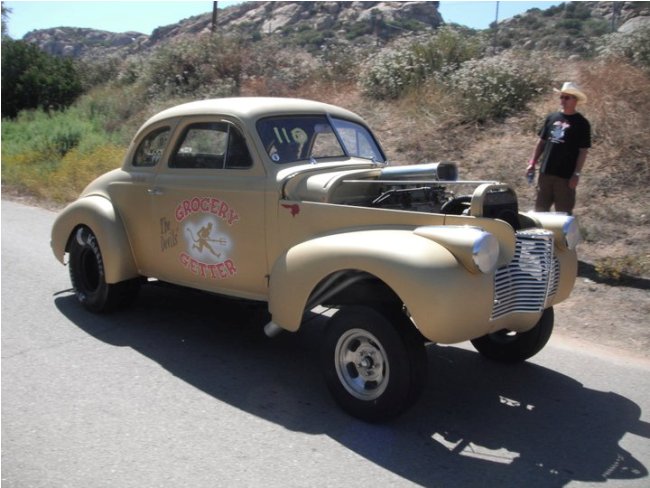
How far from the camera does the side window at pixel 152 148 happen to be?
555 cm

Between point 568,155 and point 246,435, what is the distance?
476 cm

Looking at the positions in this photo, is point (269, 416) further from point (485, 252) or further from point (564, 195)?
point (564, 195)

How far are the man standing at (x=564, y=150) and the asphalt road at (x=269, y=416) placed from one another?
2.15m

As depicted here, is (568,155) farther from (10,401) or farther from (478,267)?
(10,401)

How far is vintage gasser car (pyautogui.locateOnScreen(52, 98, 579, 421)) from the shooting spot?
3688 millimetres

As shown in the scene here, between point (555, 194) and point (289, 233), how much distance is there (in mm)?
3818

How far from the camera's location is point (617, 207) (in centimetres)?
794

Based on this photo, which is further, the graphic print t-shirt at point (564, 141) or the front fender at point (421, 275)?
the graphic print t-shirt at point (564, 141)

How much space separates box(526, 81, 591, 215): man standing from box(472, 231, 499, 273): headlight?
3.68 metres

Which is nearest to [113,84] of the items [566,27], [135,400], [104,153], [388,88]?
[104,153]

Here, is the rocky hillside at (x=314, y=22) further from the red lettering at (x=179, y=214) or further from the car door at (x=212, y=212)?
the red lettering at (x=179, y=214)

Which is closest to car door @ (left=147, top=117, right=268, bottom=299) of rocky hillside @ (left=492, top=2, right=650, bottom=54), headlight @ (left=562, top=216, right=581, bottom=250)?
headlight @ (left=562, top=216, right=581, bottom=250)

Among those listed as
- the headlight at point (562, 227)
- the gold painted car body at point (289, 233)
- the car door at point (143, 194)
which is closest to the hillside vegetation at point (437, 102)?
the headlight at point (562, 227)

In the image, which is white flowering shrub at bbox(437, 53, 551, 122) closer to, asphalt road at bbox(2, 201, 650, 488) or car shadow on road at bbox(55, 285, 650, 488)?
asphalt road at bbox(2, 201, 650, 488)
